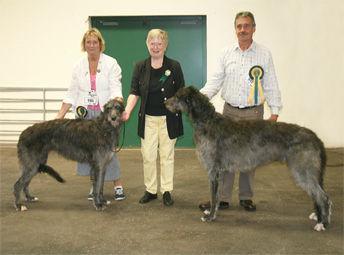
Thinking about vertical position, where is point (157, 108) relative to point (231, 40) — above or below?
below

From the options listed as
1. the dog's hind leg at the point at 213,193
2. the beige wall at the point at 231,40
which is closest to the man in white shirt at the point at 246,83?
the dog's hind leg at the point at 213,193

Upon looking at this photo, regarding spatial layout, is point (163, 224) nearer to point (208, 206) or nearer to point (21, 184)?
point (208, 206)

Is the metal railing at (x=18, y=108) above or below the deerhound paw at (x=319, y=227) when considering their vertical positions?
above

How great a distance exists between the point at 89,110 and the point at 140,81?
78cm

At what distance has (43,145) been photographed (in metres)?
3.55

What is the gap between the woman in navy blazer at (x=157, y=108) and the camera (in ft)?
11.7

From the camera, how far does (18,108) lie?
7.18 metres

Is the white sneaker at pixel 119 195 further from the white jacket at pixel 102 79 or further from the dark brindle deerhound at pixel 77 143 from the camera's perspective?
the white jacket at pixel 102 79

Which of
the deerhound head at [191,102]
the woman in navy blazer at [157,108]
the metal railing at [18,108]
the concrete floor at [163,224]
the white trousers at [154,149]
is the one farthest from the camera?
the metal railing at [18,108]

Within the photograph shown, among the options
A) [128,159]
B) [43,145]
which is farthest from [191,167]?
[43,145]

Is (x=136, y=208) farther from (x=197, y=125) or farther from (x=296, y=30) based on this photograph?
(x=296, y=30)

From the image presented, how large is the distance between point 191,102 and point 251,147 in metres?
0.78

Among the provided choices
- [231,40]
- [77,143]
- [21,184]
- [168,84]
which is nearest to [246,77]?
[168,84]

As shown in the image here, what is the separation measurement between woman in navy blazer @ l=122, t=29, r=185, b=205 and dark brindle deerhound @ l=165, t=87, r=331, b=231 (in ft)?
1.57
